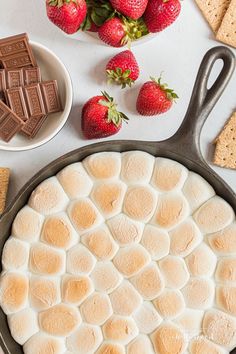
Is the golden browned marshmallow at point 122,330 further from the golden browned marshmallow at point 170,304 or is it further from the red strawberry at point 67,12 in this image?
the red strawberry at point 67,12

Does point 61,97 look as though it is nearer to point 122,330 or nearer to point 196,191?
point 196,191

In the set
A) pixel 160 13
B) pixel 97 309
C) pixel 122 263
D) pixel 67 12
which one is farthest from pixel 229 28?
pixel 97 309

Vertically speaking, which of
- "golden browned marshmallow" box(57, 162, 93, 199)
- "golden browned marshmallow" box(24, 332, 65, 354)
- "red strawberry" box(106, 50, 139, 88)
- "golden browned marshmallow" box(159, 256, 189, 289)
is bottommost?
"golden browned marshmallow" box(24, 332, 65, 354)

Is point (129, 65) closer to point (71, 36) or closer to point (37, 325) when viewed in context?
point (71, 36)

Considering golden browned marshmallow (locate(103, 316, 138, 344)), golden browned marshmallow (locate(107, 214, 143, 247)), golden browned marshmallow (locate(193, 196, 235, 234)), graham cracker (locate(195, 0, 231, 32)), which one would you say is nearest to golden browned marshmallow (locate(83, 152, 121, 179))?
golden browned marshmallow (locate(107, 214, 143, 247))

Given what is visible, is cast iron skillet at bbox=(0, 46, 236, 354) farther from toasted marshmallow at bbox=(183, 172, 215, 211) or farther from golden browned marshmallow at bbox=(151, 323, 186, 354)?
golden browned marshmallow at bbox=(151, 323, 186, 354)

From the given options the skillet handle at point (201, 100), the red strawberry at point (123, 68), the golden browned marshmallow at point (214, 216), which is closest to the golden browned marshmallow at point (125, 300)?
the golden browned marshmallow at point (214, 216)

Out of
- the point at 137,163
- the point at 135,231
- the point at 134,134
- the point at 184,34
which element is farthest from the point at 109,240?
the point at 184,34
